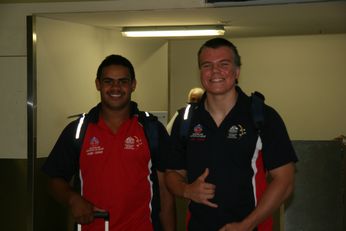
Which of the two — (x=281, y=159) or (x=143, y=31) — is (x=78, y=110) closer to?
(x=143, y=31)

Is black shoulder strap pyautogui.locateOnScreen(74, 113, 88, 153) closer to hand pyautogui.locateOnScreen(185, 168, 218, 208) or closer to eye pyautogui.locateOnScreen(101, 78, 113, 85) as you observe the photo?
eye pyautogui.locateOnScreen(101, 78, 113, 85)

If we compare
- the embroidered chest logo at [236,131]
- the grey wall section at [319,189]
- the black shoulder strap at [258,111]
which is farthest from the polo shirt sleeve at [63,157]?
the grey wall section at [319,189]

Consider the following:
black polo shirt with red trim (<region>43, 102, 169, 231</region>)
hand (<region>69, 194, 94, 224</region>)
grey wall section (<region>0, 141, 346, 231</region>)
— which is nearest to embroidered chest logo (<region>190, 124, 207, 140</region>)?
black polo shirt with red trim (<region>43, 102, 169, 231</region>)

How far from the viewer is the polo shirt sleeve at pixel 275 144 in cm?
264

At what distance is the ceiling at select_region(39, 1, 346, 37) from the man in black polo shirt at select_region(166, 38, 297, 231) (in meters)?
1.21

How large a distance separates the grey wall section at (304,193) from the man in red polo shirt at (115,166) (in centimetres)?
101

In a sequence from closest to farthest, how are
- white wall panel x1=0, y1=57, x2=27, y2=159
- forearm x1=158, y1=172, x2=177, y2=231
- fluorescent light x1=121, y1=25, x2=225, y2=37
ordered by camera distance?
1. forearm x1=158, y1=172, x2=177, y2=231
2. white wall panel x1=0, y1=57, x2=27, y2=159
3. fluorescent light x1=121, y1=25, x2=225, y2=37

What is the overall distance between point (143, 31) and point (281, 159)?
2920 mm

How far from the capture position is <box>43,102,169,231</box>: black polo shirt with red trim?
123 inches

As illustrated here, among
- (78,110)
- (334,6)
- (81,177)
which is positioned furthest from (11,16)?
(334,6)

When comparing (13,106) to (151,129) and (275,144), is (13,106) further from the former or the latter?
(275,144)

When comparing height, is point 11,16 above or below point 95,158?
above

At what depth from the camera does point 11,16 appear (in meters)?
4.14

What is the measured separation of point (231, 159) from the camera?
2.68 m
